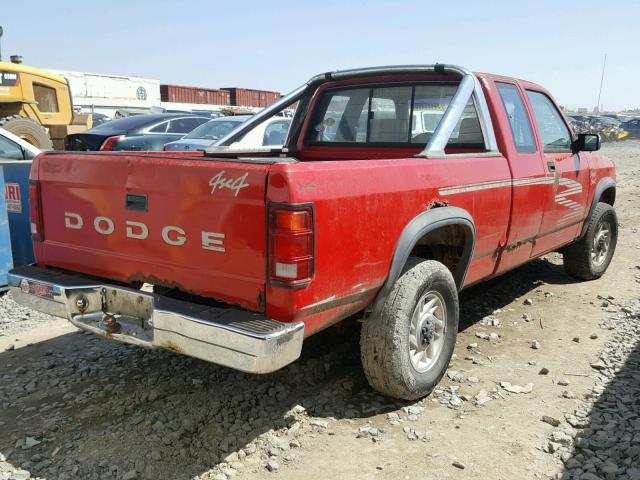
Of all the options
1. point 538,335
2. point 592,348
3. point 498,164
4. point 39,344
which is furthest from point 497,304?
point 39,344

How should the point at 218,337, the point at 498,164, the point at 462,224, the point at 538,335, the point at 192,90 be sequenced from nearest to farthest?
the point at 218,337 < the point at 462,224 < the point at 498,164 < the point at 538,335 < the point at 192,90

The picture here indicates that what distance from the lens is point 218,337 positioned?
8.41ft

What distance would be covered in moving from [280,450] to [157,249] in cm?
122

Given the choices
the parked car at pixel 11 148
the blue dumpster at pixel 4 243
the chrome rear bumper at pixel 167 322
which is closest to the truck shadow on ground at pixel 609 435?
the chrome rear bumper at pixel 167 322

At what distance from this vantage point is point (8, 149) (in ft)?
20.8

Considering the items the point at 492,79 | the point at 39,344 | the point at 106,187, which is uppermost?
the point at 492,79

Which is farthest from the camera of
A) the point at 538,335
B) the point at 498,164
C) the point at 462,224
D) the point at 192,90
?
the point at 192,90

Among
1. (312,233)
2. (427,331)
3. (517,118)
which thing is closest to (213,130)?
(517,118)

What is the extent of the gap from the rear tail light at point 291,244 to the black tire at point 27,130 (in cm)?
1100

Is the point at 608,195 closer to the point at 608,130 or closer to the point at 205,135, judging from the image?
the point at 205,135

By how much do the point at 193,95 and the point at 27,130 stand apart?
2868 centimetres

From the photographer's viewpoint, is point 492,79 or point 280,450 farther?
point 492,79

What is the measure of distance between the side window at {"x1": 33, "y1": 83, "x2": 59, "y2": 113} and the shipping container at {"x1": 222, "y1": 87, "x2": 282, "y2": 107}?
27743 millimetres

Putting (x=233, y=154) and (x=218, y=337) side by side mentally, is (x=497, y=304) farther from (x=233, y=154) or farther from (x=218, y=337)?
(x=218, y=337)
